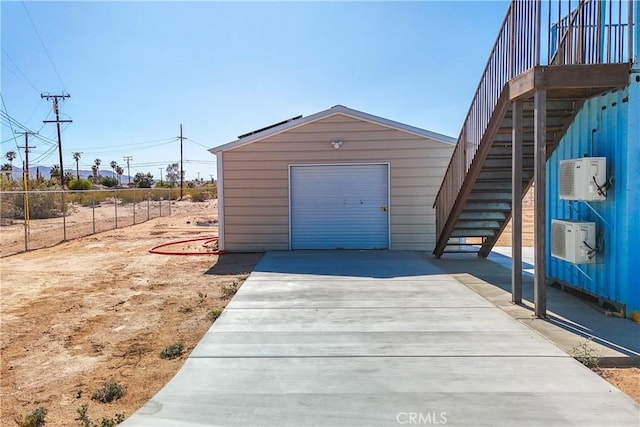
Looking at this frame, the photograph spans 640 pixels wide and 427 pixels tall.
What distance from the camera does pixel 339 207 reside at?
10609mm

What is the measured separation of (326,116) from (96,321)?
22.1 ft

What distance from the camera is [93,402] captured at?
331 cm

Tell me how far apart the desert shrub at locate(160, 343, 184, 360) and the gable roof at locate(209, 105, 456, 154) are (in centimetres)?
679

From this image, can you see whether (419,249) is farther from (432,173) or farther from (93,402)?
(93,402)

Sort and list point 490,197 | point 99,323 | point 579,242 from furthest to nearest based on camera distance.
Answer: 1. point 490,197
2. point 99,323
3. point 579,242

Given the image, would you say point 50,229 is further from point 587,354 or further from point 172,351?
point 587,354

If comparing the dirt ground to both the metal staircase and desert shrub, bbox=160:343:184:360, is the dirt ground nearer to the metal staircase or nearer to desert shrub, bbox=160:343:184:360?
desert shrub, bbox=160:343:184:360

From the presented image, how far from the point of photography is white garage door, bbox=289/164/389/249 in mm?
10523

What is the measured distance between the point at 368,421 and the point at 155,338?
281 cm

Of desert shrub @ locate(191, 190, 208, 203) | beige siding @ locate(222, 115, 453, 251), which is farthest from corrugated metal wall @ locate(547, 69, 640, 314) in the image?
desert shrub @ locate(191, 190, 208, 203)

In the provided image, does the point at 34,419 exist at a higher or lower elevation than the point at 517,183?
lower

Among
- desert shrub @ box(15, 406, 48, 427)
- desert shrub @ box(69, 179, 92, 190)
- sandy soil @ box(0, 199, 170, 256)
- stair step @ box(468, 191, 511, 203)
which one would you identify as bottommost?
desert shrub @ box(15, 406, 48, 427)

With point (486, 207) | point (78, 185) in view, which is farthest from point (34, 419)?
point (78, 185)

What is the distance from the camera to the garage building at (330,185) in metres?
10.4
